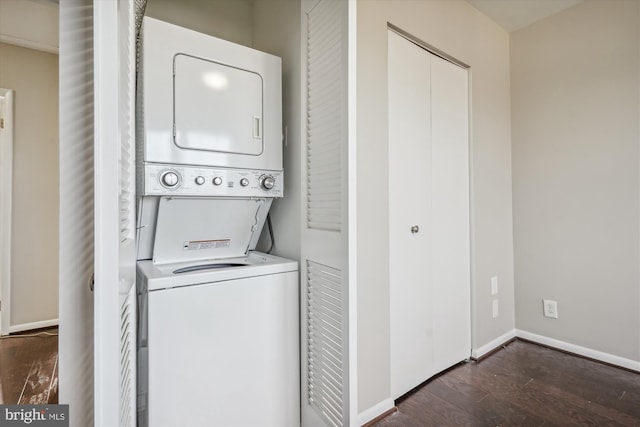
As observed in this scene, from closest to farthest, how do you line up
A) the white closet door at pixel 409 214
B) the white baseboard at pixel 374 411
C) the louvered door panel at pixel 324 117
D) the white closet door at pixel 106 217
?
the white closet door at pixel 106 217
the louvered door panel at pixel 324 117
the white baseboard at pixel 374 411
the white closet door at pixel 409 214

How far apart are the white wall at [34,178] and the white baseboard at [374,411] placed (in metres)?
1.43

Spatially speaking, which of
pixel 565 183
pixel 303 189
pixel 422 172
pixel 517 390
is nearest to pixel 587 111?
pixel 565 183

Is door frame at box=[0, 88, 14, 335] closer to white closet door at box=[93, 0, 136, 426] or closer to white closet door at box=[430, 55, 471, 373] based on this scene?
white closet door at box=[93, 0, 136, 426]

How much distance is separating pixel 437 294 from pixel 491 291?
0.71 metres

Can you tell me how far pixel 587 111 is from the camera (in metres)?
2.32

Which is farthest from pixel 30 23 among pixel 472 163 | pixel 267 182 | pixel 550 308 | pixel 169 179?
pixel 550 308

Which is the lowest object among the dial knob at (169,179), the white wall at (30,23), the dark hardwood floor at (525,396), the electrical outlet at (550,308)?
the dark hardwood floor at (525,396)

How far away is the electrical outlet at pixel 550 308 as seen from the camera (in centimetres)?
248

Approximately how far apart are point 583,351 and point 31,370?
3212 mm

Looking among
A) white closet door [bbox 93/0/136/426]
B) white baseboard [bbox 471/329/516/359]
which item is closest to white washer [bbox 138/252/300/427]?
white closet door [bbox 93/0/136/426]

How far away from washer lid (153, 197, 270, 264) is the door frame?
58 cm

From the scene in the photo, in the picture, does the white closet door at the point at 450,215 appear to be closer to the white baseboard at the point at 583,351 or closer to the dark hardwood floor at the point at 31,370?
the white baseboard at the point at 583,351

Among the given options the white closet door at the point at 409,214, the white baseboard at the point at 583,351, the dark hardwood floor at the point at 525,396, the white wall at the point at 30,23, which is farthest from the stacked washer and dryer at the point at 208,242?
the white baseboard at the point at 583,351

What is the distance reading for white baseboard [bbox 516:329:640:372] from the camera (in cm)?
213
